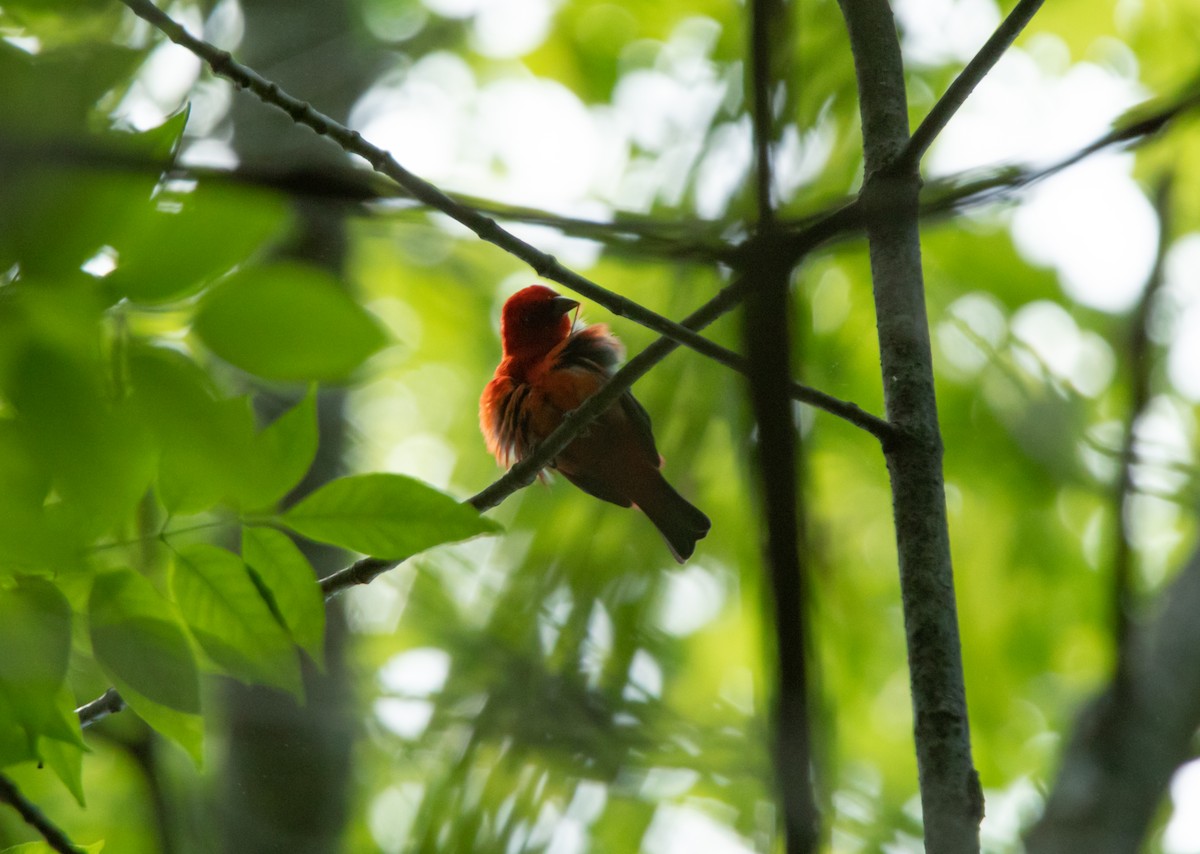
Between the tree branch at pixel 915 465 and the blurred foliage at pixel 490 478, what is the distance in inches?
7.4

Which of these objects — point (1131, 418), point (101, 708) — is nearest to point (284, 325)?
point (101, 708)

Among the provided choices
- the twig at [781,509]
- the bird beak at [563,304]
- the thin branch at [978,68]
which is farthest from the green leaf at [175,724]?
the bird beak at [563,304]

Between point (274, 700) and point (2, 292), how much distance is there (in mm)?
4183

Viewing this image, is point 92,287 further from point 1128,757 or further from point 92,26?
point 1128,757

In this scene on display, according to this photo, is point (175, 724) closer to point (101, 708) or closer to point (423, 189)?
point (101, 708)

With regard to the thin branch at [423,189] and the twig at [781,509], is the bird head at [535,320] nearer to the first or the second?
the thin branch at [423,189]

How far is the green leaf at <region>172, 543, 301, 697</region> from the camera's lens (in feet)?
6.89

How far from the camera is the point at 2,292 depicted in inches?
59.2

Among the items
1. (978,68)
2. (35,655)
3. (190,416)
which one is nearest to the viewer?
(190,416)

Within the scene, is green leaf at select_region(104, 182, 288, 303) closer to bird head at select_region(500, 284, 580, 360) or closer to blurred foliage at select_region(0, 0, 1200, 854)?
blurred foliage at select_region(0, 0, 1200, 854)

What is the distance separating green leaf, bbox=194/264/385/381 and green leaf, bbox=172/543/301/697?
2.30 feet

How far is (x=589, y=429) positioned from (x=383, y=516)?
9.33ft

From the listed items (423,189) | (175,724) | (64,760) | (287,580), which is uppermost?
(423,189)

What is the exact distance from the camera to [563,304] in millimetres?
5809
